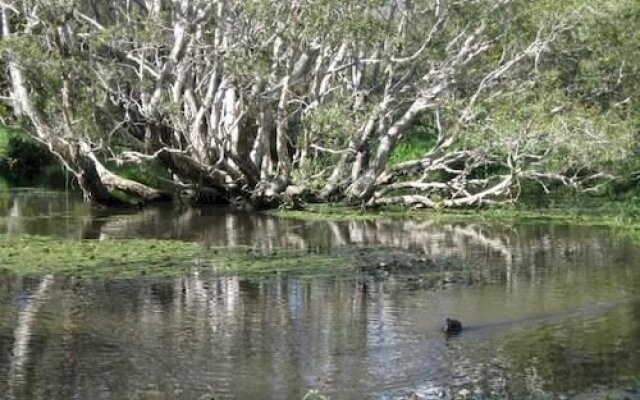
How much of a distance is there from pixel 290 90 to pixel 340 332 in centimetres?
1412

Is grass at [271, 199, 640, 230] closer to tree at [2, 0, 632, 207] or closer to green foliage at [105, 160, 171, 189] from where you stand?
tree at [2, 0, 632, 207]

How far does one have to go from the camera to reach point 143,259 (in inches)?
696

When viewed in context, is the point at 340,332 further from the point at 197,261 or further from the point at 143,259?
the point at 143,259

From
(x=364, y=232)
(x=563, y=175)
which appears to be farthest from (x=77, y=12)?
(x=563, y=175)

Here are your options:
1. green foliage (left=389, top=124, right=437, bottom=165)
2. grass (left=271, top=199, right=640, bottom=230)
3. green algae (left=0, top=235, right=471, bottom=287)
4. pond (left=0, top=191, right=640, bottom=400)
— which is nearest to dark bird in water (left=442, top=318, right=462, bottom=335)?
pond (left=0, top=191, right=640, bottom=400)

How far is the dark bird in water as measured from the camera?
12.2 metres

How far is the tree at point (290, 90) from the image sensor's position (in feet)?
80.6

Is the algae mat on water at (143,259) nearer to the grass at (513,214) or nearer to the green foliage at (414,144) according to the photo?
the grass at (513,214)

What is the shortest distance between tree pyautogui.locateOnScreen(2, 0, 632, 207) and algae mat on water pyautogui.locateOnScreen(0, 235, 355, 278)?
6338mm

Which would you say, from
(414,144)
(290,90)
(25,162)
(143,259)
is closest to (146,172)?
(290,90)

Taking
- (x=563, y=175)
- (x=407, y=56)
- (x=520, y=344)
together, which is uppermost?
(x=407, y=56)

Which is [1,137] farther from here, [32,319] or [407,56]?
[32,319]

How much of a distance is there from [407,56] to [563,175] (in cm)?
460

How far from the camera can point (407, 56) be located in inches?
1032
